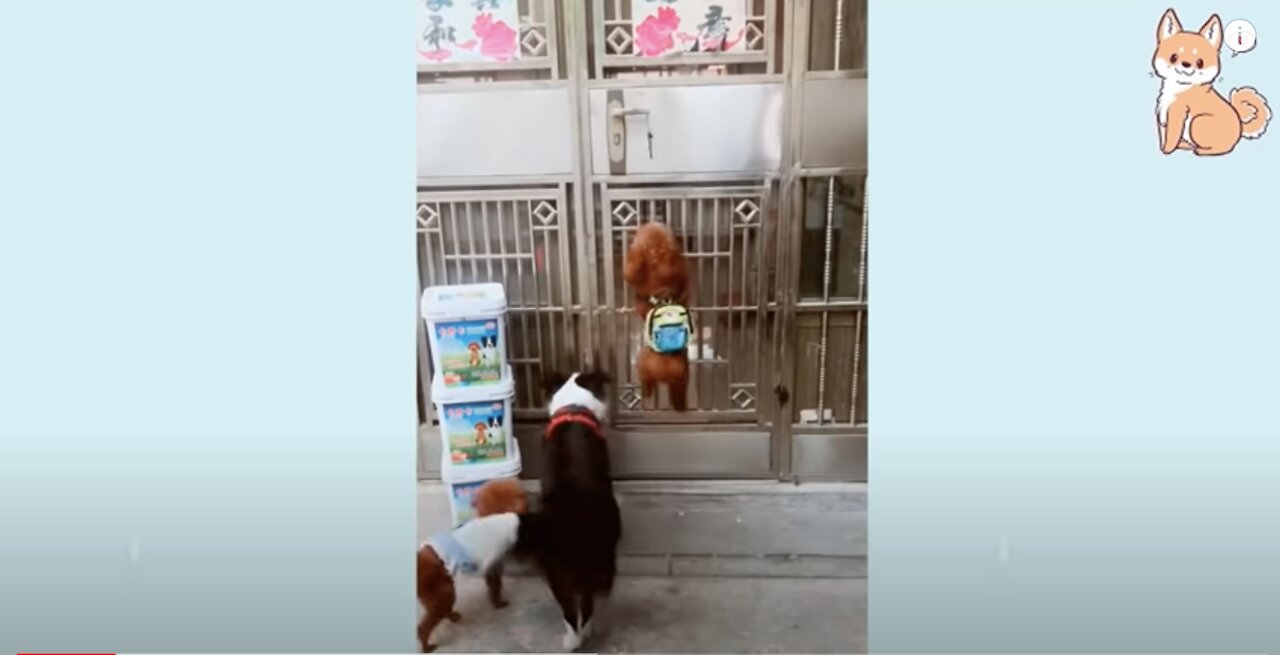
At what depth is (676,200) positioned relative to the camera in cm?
111

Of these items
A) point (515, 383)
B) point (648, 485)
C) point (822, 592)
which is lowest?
point (822, 592)

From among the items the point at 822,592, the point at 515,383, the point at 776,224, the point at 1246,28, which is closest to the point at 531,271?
the point at 515,383

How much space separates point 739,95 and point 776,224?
20 cm

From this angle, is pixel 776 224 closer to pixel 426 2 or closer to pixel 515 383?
A: pixel 515 383

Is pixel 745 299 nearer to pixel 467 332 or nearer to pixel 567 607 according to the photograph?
pixel 467 332

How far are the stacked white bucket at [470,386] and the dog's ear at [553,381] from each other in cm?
5

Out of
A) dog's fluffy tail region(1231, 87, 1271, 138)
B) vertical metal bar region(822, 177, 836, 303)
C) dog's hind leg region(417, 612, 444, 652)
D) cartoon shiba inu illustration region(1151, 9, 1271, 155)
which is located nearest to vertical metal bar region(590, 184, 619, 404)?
vertical metal bar region(822, 177, 836, 303)

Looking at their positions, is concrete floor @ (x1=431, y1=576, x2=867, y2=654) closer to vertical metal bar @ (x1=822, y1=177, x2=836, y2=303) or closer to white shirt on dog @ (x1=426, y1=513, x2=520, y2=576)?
white shirt on dog @ (x1=426, y1=513, x2=520, y2=576)

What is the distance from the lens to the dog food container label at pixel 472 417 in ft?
3.78

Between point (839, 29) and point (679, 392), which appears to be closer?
point (839, 29)

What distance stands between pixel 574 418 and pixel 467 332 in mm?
217

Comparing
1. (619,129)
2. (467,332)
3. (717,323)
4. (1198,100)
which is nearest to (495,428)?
(467,332)

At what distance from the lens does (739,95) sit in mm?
1077

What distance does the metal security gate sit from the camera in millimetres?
1075
